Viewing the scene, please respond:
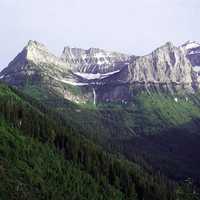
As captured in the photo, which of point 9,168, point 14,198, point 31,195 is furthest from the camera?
point 9,168

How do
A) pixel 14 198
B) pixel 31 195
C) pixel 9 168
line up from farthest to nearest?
pixel 9 168
pixel 31 195
pixel 14 198

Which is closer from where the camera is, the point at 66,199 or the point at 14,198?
the point at 14,198

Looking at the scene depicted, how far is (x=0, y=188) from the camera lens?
583ft

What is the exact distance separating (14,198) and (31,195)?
40.4 feet

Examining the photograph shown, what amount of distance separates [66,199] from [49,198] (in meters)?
10.0

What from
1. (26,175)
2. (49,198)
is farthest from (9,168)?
(49,198)

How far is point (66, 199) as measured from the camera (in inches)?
7864

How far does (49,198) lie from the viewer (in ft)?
628

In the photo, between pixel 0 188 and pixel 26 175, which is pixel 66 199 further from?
pixel 0 188

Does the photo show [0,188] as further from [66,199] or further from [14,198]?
[66,199]

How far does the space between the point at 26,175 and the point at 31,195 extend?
15.2 m

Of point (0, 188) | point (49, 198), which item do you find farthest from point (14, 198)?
point (49, 198)

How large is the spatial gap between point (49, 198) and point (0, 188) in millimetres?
20818

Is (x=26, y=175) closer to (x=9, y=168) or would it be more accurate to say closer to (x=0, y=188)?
(x=9, y=168)
